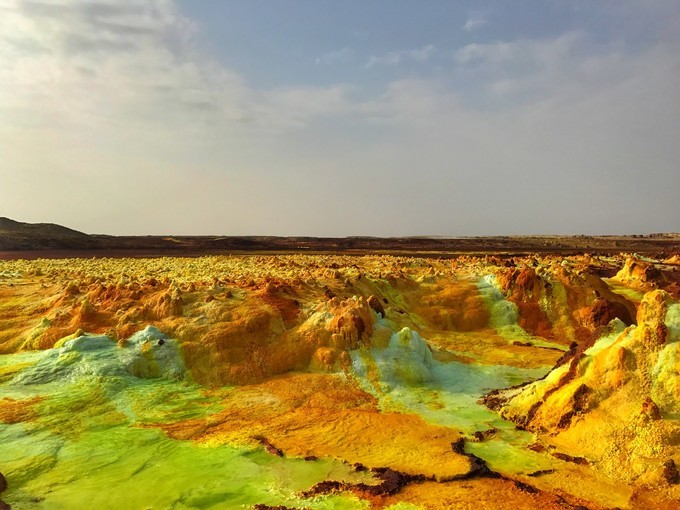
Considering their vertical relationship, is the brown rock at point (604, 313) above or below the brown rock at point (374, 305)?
below

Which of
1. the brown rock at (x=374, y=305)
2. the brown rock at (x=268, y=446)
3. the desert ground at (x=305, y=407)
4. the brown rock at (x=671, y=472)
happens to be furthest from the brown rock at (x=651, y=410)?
the brown rock at (x=374, y=305)

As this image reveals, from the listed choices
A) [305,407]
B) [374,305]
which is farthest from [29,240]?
[305,407]

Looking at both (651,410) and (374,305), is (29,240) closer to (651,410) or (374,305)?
(374,305)

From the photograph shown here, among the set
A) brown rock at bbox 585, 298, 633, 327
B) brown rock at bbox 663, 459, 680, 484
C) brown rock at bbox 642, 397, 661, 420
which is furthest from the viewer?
brown rock at bbox 585, 298, 633, 327

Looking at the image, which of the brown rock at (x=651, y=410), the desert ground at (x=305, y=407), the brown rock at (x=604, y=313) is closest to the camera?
the desert ground at (x=305, y=407)

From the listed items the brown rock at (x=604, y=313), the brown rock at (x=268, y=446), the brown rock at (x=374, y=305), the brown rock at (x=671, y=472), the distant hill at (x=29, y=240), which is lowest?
the brown rock at (x=268, y=446)

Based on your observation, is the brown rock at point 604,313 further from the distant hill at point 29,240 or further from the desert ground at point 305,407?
the distant hill at point 29,240

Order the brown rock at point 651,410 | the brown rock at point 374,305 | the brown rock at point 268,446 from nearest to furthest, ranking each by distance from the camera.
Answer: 1. the brown rock at point 651,410
2. the brown rock at point 268,446
3. the brown rock at point 374,305

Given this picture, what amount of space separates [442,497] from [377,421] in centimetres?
360

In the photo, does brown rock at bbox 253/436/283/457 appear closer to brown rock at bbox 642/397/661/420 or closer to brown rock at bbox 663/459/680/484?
brown rock at bbox 663/459/680/484

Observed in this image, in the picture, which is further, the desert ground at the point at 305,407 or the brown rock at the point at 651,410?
the brown rock at the point at 651,410

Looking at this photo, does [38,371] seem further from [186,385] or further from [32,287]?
[32,287]

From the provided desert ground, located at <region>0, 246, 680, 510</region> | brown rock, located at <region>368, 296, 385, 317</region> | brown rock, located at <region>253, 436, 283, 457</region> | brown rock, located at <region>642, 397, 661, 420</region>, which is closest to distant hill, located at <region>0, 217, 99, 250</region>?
desert ground, located at <region>0, 246, 680, 510</region>

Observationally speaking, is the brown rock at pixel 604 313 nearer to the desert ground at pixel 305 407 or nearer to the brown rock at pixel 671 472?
the desert ground at pixel 305 407
